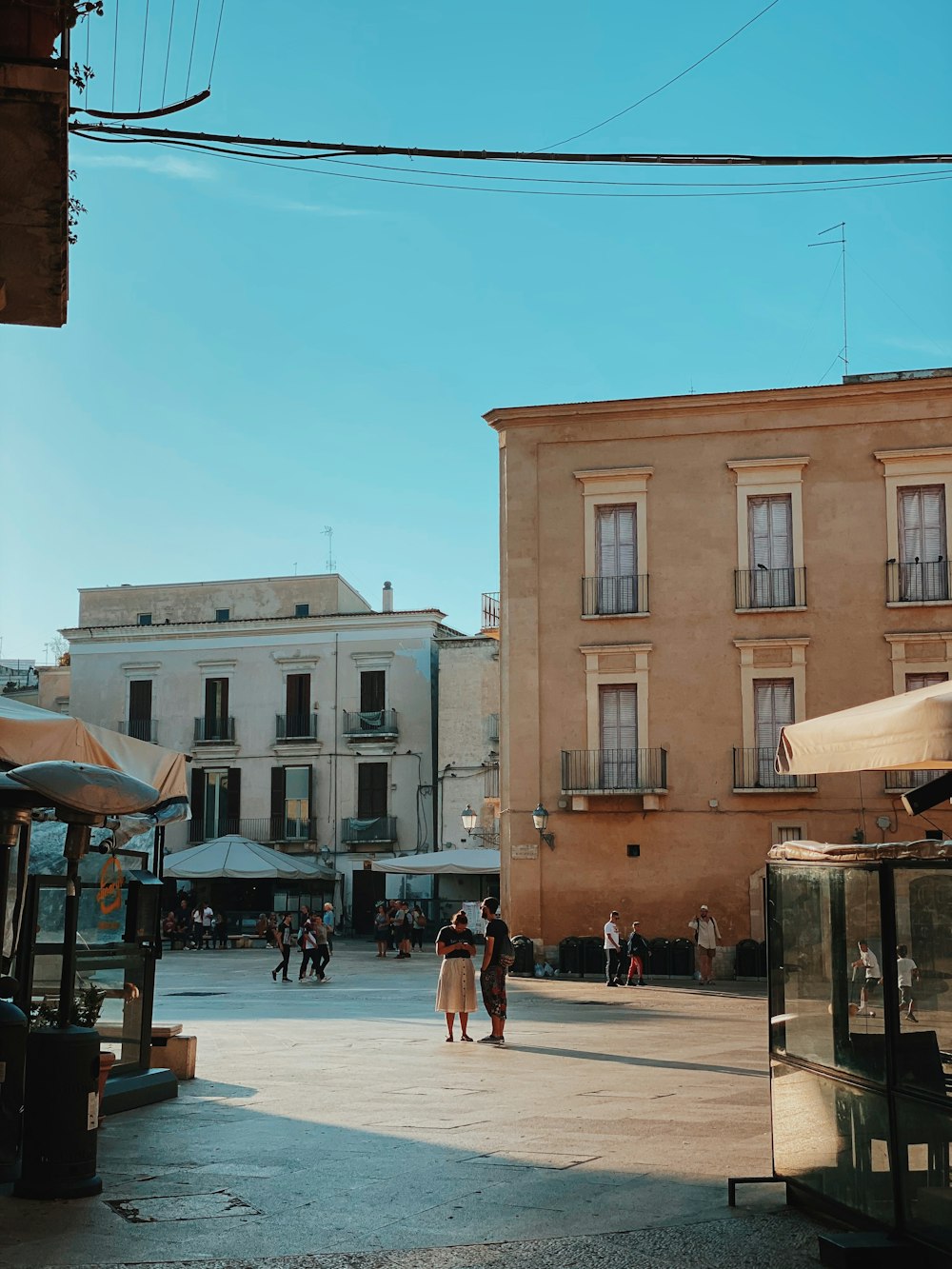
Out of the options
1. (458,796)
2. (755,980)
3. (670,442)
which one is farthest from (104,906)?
(458,796)

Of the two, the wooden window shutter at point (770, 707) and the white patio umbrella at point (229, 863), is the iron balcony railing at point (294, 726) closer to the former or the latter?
the white patio umbrella at point (229, 863)

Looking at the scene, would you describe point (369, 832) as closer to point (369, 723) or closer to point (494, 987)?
point (369, 723)

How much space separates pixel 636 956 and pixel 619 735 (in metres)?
5.33

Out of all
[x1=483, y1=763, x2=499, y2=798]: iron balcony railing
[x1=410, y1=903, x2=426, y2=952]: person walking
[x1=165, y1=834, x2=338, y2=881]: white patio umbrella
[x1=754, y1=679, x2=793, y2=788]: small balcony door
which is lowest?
[x1=410, y1=903, x2=426, y2=952]: person walking

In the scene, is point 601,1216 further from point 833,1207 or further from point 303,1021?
point 303,1021

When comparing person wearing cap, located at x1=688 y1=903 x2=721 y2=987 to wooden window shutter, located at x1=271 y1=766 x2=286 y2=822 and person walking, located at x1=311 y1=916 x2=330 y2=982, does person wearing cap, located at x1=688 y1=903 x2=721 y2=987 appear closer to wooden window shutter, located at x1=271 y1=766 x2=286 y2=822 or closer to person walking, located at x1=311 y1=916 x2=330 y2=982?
person walking, located at x1=311 y1=916 x2=330 y2=982

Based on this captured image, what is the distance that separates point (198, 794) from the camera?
5016 centimetres

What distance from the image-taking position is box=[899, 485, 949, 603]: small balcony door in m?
29.5

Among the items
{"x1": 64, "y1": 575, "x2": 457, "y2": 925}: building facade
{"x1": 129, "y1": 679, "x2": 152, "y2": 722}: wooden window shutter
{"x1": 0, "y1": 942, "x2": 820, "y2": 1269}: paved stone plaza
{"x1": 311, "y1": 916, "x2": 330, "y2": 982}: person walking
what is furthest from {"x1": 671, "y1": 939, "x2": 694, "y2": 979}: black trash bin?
{"x1": 129, "y1": 679, "x2": 152, "y2": 722}: wooden window shutter

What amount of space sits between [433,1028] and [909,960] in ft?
41.0

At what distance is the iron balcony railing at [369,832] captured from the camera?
159 ft

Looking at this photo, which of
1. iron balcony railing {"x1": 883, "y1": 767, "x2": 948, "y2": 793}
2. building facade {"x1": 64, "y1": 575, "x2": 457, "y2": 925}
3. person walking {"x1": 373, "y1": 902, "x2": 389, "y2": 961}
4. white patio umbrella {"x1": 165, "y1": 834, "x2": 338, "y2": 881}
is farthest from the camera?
building facade {"x1": 64, "y1": 575, "x2": 457, "y2": 925}

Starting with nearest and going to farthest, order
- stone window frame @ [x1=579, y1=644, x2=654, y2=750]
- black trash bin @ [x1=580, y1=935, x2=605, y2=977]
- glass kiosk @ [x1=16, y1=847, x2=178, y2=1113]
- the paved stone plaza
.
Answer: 1. the paved stone plaza
2. glass kiosk @ [x1=16, y1=847, x2=178, y2=1113]
3. black trash bin @ [x1=580, y1=935, x2=605, y2=977]
4. stone window frame @ [x1=579, y1=644, x2=654, y2=750]

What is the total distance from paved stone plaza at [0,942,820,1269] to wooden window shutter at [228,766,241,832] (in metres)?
33.1
